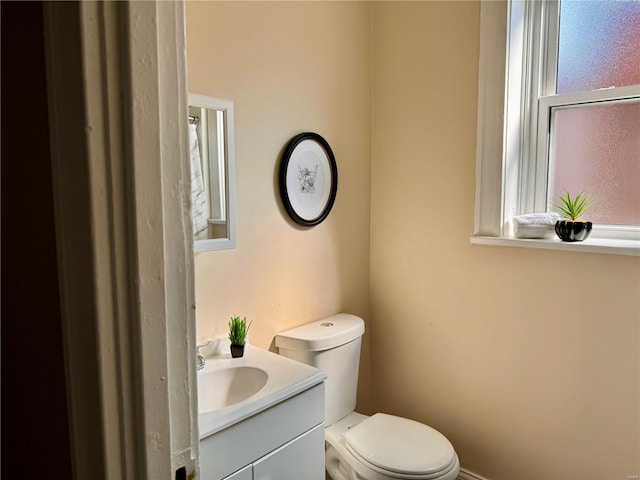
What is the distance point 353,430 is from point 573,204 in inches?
43.6

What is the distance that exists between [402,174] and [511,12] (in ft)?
2.29

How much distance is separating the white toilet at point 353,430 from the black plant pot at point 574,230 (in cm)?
81

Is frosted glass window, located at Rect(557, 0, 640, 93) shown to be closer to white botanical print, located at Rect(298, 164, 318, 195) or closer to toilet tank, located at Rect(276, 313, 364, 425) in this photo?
white botanical print, located at Rect(298, 164, 318, 195)

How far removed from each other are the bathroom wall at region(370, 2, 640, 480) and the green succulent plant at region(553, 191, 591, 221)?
0.16m

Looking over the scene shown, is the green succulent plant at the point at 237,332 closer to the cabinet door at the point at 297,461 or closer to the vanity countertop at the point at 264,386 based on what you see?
the vanity countertop at the point at 264,386

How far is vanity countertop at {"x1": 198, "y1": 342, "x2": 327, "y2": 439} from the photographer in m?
1.08

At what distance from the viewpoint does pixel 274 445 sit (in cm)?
122

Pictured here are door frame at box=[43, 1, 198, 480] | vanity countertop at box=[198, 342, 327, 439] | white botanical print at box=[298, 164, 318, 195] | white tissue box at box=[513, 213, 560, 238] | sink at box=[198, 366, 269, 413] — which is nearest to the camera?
door frame at box=[43, 1, 198, 480]

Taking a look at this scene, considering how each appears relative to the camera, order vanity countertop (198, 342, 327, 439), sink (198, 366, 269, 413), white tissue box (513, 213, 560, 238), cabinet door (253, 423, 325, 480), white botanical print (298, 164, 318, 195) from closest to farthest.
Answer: vanity countertop (198, 342, 327, 439) → cabinet door (253, 423, 325, 480) → sink (198, 366, 269, 413) → white tissue box (513, 213, 560, 238) → white botanical print (298, 164, 318, 195)

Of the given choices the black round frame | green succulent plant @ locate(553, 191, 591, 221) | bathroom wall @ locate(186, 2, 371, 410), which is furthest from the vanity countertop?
green succulent plant @ locate(553, 191, 591, 221)

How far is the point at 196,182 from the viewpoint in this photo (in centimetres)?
135

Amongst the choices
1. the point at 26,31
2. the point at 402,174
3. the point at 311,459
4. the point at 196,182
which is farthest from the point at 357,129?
the point at 26,31

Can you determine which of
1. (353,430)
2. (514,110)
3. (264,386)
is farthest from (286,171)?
(353,430)

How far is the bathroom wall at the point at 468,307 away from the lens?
144 cm
